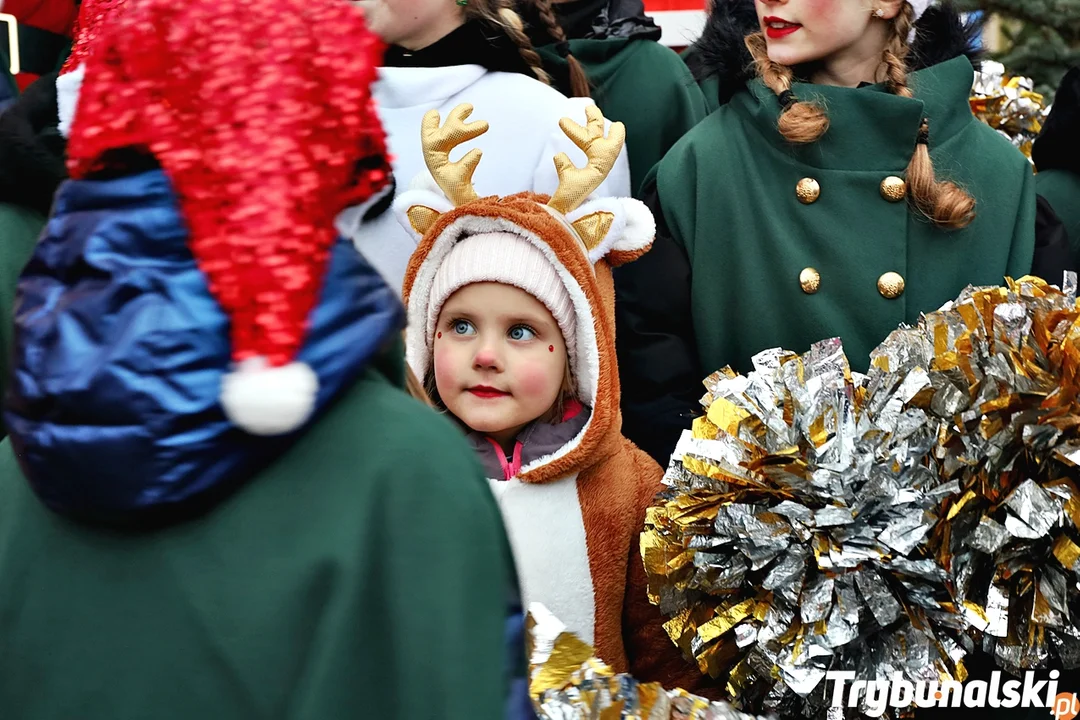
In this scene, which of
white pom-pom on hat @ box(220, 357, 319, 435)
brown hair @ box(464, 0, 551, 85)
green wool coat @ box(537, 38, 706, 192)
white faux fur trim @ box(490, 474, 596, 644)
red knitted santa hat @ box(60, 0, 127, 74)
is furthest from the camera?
green wool coat @ box(537, 38, 706, 192)

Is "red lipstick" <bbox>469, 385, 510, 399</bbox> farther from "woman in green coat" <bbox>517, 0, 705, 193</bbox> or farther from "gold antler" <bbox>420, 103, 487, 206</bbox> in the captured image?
"woman in green coat" <bbox>517, 0, 705, 193</bbox>

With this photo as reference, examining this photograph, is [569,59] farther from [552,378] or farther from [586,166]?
[552,378]

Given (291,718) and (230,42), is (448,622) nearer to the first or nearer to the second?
(291,718)

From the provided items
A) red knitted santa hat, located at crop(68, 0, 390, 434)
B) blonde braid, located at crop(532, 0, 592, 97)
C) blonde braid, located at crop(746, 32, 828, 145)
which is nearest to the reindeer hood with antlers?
blonde braid, located at crop(746, 32, 828, 145)

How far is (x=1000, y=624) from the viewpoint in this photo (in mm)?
2111

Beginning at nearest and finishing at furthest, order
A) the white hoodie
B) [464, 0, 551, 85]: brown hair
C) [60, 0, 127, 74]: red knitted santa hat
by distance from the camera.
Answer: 1. [60, 0, 127, 74]: red knitted santa hat
2. the white hoodie
3. [464, 0, 551, 85]: brown hair

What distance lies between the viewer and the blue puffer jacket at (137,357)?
1.05 metres

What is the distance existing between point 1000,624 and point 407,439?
4.49ft

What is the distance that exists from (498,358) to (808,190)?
30.5 inches

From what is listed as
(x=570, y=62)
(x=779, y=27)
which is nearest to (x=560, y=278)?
(x=779, y=27)

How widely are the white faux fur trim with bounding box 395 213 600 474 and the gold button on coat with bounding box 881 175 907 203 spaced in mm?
715

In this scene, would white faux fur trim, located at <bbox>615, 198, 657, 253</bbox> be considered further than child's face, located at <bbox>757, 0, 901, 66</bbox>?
No

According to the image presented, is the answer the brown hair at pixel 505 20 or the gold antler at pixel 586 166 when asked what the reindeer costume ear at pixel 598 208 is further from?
the brown hair at pixel 505 20

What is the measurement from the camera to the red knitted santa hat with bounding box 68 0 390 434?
108 cm
